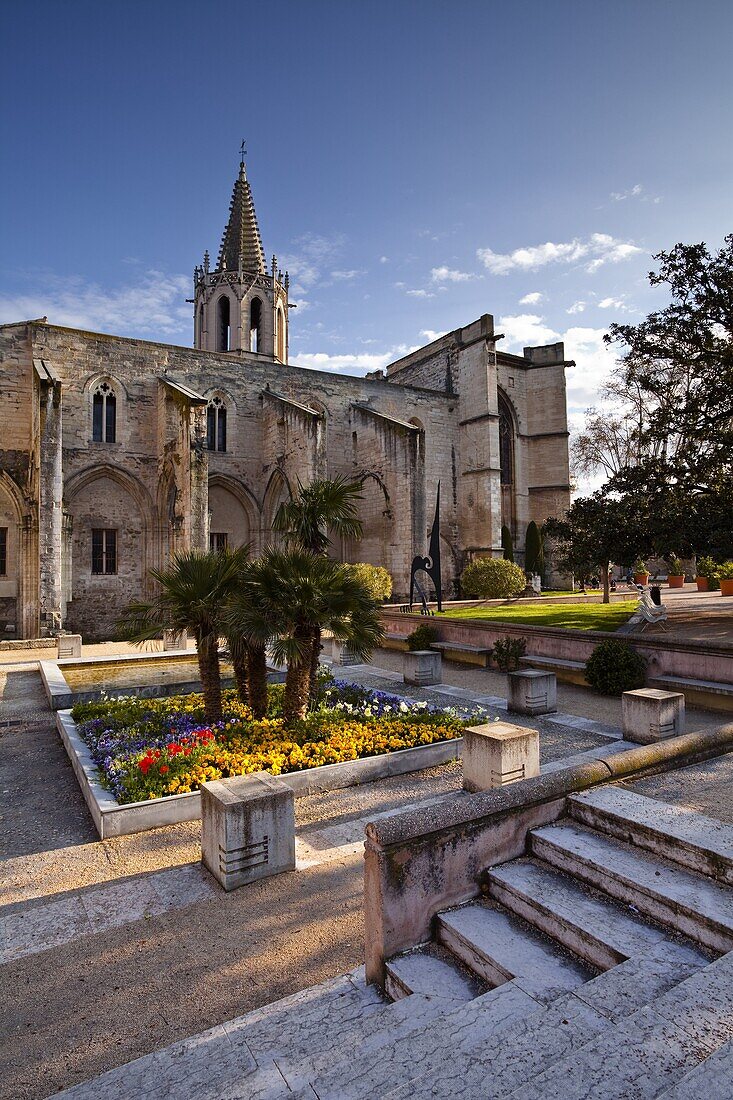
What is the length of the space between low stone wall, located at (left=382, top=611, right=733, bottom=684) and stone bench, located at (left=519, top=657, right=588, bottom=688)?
28 centimetres

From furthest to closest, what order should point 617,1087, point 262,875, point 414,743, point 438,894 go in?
1. point 414,743
2. point 262,875
3. point 438,894
4. point 617,1087

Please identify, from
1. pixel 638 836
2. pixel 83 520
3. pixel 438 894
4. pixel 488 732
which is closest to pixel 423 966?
pixel 438 894

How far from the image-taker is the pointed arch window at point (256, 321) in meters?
34.1

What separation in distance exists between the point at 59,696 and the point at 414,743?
622cm

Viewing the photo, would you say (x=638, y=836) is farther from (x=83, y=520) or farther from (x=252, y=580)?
(x=83, y=520)

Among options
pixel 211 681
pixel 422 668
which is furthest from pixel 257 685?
pixel 422 668

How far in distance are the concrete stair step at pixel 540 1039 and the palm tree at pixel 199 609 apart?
585 centimetres

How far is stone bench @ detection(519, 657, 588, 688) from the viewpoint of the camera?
39.0 feet

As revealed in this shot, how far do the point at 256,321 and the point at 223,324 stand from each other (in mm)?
1942

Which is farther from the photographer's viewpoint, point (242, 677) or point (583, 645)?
point (583, 645)

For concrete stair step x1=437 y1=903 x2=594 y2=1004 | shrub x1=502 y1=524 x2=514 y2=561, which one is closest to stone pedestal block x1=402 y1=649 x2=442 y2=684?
concrete stair step x1=437 y1=903 x2=594 y2=1004

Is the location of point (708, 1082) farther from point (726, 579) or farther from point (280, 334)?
point (280, 334)

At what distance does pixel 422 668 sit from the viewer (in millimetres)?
11945

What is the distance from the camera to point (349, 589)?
7.95 metres
